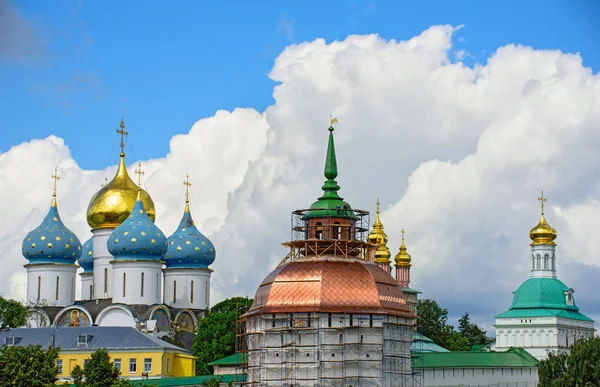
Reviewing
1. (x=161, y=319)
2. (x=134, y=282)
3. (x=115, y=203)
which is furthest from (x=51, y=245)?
(x=161, y=319)

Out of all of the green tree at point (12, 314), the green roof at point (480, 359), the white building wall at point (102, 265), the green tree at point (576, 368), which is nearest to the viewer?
the green tree at point (576, 368)

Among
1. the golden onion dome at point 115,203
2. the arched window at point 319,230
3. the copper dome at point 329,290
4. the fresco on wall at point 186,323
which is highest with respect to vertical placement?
the golden onion dome at point 115,203

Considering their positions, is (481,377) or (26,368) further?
(481,377)

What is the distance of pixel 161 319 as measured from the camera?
79.5 m

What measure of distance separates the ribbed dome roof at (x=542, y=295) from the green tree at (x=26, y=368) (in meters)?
37.9

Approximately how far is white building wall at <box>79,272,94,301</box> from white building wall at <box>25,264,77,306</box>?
3.49m

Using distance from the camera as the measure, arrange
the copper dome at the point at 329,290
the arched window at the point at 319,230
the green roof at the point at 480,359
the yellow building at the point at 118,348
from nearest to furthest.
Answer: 1. the copper dome at the point at 329,290
2. the arched window at the point at 319,230
3. the yellow building at the point at 118,348
4. the green roof at the point at 480,359

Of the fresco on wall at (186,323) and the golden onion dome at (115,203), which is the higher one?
the golden onion dome at (115,203)

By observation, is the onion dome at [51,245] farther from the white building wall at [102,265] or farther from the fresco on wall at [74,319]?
the fresco on wall at [74,319]

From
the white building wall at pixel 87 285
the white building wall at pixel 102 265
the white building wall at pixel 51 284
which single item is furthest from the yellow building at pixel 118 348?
the white building wall at pixel 87 285

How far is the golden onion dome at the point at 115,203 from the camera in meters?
83.4

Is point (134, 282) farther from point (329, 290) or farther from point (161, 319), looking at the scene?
point (329, 290)

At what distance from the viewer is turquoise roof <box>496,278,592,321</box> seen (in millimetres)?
85375

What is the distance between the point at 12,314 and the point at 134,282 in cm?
690
